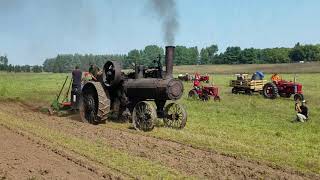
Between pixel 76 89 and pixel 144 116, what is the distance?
4.93 metres

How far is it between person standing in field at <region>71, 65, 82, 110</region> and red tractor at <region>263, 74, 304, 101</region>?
1162 cm

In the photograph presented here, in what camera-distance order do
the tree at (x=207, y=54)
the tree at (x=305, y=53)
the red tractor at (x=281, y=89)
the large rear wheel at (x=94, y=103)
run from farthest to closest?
the tree at (x=207, y=54) → the tree at (x=305, y=53) → the red tractor at (x=281, y=89) → the large rear wheel at (x=94, y=103)

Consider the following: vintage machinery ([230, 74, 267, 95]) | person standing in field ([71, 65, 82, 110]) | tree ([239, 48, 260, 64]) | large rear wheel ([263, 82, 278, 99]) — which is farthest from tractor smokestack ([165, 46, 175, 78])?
tree ([239, 48, 260, 64])

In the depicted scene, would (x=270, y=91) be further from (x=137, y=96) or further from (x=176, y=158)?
(x=176, y=158)

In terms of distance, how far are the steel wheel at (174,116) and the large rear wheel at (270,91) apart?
12176 millimetres

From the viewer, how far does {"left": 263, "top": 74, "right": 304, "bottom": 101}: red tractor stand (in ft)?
80.0

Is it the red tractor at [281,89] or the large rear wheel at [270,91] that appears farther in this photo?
the large rear wheel at [270,91]

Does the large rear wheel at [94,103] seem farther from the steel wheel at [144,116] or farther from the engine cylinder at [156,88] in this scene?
the steel wheel at [144,116]

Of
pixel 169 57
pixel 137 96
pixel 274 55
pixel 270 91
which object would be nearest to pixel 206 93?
pixel 270 91

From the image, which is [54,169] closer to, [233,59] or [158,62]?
[158,62]

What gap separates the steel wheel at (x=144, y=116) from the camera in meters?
13.2

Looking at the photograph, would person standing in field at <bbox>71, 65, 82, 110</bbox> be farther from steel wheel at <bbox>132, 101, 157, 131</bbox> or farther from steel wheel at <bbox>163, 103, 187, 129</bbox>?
steel wheel at <bbox>163, 103, 187, 129</bbox>

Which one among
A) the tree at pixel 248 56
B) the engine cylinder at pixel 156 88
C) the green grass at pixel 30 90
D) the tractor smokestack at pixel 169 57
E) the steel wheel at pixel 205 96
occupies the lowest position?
the green grass at pixel 30 90

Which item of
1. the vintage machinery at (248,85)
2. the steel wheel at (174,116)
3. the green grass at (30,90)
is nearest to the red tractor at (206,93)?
the vintage machinery at (248,85)
